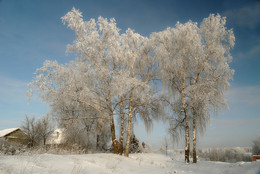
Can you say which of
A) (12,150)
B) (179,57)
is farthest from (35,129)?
(179,57)

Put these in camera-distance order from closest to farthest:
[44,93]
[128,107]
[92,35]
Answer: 1. [44,93]
2. [92,35]
3. [128,107]

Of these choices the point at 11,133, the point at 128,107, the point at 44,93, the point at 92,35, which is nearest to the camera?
the point at 44,93

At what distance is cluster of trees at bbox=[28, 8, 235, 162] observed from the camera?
12.8 meters

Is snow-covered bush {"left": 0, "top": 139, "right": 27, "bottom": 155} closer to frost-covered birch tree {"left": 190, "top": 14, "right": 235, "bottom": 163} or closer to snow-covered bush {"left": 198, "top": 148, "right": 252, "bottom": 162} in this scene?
frost-covered birch tree {"left": 190, "top": 14, "right": 235, "bottom": 163}

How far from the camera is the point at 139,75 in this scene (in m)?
15.8

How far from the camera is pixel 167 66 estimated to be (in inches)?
593

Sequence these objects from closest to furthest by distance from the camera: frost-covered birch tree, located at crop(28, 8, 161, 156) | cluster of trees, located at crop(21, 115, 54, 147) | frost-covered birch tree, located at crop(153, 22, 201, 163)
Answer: frost-covered birch tree, located at crop(28, 8, 161, 156), frost-covered birch tree, located at crop(153, 22, 201, 163), cluster of trees, located at crop(21, 115, 54, 147)

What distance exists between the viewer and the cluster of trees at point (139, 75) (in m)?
12.8

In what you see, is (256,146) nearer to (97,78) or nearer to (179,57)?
(179,57)

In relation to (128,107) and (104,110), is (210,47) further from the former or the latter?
(104,110)

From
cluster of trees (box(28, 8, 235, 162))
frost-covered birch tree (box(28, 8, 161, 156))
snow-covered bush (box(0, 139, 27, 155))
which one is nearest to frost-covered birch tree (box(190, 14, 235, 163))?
cluster of trees (box(28, 8, 235, 162))

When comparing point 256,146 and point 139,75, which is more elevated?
point 139,75

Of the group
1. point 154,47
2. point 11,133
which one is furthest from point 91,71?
point 11,133

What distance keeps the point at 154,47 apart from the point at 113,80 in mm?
5325
